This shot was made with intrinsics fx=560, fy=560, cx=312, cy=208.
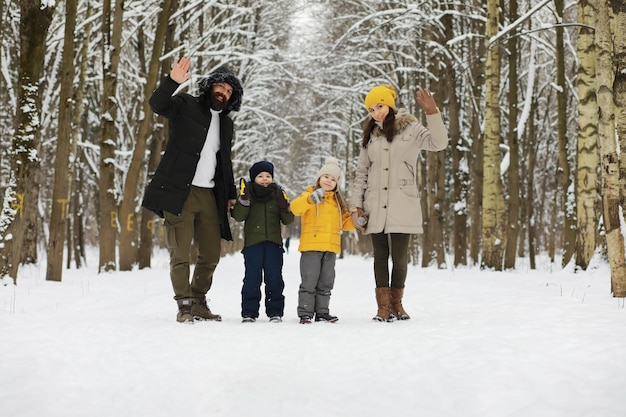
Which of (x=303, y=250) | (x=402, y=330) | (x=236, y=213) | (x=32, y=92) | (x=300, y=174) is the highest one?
(x=300, y=174)

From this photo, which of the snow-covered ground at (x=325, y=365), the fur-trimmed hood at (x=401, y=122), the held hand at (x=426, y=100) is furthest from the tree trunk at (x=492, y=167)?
the held hand at (x=426, y=100)

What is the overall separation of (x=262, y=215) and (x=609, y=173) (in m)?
3.20

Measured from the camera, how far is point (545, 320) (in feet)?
12.9

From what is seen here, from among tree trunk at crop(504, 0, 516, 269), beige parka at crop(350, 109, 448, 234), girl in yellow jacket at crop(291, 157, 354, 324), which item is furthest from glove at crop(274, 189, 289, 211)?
tree trunk at crop(504, 0, 516, 269)

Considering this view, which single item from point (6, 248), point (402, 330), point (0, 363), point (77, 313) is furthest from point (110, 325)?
point (6, 248)

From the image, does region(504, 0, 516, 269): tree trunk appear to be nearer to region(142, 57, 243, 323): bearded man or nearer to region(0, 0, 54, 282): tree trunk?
region(142, 57, 243, 323): bearded man

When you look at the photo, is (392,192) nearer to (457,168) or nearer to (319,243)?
(319,243)

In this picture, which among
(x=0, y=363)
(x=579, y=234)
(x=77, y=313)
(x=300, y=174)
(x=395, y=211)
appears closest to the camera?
(x=0, y=363)

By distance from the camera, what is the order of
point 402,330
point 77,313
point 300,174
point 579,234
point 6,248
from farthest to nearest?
point 300,174 < point 579,234 < point 6,248 < point 77,313 < point 402,330

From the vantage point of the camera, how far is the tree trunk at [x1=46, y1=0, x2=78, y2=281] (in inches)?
329

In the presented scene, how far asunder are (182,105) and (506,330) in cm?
316

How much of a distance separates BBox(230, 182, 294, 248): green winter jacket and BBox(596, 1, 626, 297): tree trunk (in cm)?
290

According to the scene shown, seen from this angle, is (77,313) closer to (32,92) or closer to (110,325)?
(110,325)

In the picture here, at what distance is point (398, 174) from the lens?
484 cm
